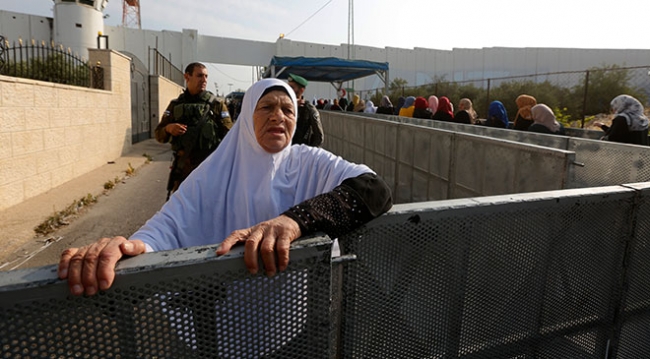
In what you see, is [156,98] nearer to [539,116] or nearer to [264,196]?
[539,116]

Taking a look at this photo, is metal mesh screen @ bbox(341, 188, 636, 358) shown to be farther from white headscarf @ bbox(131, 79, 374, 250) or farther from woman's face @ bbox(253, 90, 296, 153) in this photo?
woman's face @ bbox(253, 90, 296, 153)

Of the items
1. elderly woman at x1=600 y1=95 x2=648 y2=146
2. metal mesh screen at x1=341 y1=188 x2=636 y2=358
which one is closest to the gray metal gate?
elderly woman at x1=600 y1=95 x2=648 y2=146

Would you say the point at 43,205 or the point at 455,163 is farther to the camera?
the point at 43,205

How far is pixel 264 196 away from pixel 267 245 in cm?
69

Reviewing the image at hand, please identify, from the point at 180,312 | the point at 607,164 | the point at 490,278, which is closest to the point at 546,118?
the point at 607,164

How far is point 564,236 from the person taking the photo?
5.59 ft

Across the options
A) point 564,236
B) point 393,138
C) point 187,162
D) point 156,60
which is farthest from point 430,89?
point 564,236

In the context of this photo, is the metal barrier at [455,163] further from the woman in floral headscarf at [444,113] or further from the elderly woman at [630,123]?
the elderly woman at [630,123]

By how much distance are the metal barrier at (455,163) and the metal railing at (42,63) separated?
5.56 metres

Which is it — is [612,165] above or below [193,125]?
below

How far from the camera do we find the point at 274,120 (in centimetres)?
195

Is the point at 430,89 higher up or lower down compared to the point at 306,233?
higher up

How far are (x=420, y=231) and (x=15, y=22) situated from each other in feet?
131

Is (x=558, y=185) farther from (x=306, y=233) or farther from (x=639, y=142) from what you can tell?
(x=639, y=142)
